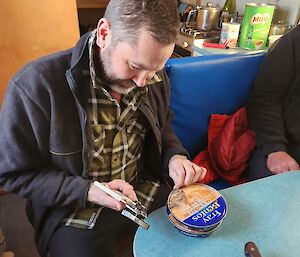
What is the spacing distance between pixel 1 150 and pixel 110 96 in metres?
0.33

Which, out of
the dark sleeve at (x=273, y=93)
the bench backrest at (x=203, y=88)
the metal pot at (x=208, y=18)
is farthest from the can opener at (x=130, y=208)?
the metal pot at (x=208, y=18)

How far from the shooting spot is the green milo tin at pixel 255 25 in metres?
1.72

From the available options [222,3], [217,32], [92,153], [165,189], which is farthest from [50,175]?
[222,3]

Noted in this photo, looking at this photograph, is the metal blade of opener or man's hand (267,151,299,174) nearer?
the metal blade of opener

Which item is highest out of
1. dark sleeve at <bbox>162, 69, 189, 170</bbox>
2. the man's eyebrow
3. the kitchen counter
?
the man's eyebrow

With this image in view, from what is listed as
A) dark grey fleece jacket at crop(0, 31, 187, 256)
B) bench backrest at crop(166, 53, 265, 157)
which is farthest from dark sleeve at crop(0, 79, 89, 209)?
bench backrest at crop(166, 53, 265, 157)

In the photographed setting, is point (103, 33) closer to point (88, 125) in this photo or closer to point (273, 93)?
point (88, 125)

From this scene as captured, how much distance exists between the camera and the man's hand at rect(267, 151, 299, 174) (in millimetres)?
1146

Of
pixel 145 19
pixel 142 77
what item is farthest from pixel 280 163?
pixel 145 19

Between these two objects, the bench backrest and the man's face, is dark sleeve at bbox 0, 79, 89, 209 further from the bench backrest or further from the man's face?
the bench backrest

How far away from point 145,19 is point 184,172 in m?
0.43

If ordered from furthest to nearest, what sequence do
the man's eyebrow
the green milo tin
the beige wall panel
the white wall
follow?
the white wall, the green milo tin, the beige wall panel, the man's eyebrow

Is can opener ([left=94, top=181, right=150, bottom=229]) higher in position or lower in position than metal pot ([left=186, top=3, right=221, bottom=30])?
lower

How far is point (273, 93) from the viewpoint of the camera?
1.35m
